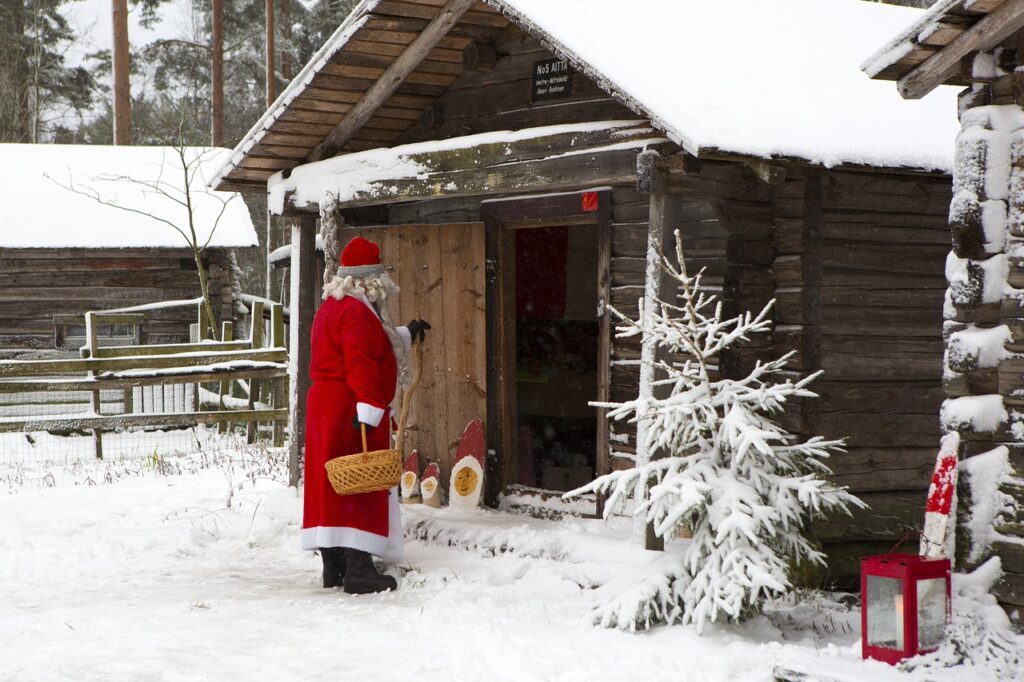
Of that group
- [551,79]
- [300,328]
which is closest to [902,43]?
[551,79]

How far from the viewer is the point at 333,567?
24.2ft

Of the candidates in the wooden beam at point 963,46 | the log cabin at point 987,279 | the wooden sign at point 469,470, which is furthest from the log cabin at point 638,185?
the log cabin at point 987,279

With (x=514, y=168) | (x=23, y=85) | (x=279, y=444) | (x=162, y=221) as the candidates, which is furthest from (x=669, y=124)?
(x=23, y=85)

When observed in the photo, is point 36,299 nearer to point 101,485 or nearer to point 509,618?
point 101,485

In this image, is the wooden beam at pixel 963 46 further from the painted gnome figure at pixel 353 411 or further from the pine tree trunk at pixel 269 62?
the pine tree trunk at pixel 269 62

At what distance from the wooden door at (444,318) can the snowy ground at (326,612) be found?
0.87 m

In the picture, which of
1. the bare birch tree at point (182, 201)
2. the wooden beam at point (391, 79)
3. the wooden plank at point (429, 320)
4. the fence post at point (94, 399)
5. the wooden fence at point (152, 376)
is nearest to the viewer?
the wooden beam at point (391, 79)

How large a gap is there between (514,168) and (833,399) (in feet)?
8.62

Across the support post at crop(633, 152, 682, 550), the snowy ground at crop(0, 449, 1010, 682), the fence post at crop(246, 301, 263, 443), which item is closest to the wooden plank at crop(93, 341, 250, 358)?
the fence post at crop(246, 301, 263, 443)

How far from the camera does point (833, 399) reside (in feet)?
26.0

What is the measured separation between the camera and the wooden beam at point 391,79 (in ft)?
28.1

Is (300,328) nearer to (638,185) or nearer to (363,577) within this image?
(363,577)

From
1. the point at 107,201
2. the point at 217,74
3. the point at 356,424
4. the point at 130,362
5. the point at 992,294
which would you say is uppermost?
the point at 217,74

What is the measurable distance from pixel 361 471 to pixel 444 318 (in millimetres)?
2766
